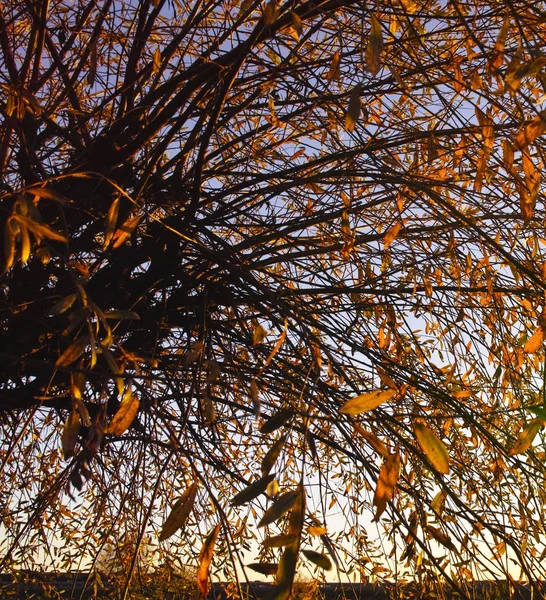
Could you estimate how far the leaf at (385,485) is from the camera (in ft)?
3.54

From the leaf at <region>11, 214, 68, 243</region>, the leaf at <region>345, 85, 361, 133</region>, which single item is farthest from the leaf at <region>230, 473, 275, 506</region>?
the leaf at <region>345, 85, 361, 133</region>

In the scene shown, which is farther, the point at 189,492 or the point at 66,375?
the point at 66,375

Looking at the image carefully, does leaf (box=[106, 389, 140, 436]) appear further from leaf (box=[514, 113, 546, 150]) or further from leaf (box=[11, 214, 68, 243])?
leaf (box=[514, 113, 546, 150])

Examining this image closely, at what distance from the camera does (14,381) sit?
253 centimetres

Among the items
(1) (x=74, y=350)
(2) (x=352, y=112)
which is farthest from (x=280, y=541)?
(2) (x=352, y=112)

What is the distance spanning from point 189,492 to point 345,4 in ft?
4.49

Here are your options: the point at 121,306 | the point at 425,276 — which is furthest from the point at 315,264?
the point at 121,306

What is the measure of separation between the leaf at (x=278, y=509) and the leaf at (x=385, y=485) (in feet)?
0.55

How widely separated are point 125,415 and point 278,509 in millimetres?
367

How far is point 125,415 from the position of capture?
3.83ft

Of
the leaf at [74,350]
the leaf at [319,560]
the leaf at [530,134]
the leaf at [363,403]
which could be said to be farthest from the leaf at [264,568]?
the leaf at [530,134]

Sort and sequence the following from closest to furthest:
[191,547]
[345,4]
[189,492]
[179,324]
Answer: [189,492] < [345,4] < [179,324] < [191,547]

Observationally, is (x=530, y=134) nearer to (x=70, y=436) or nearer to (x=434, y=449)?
(x=434, y=449)

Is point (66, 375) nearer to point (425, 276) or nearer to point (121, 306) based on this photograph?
point (121, 306)
